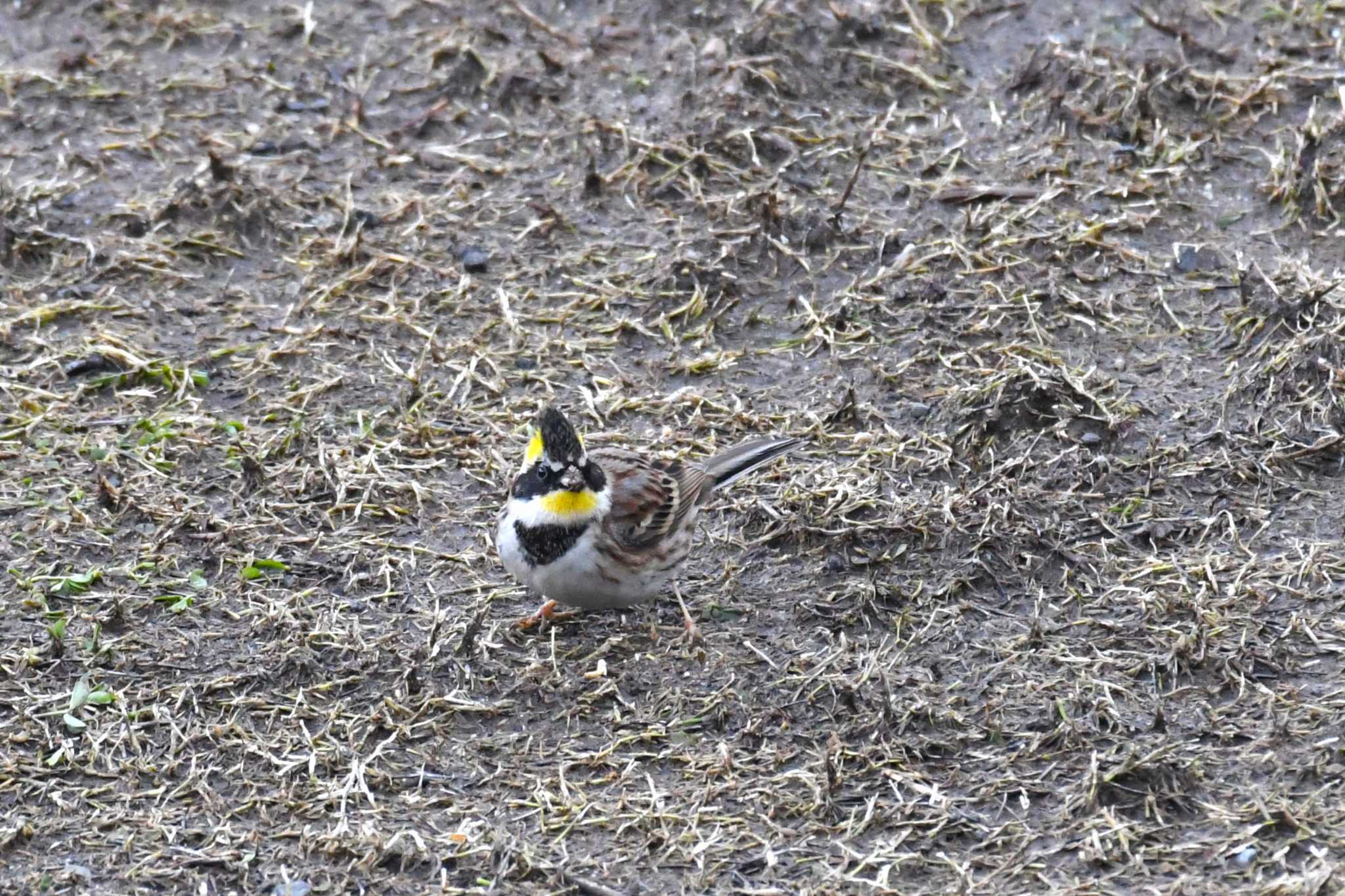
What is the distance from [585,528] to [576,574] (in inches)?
6.5

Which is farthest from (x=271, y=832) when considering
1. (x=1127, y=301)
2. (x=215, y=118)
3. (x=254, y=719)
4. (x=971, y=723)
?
(x=215, y=118)

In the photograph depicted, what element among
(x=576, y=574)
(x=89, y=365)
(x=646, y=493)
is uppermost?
(x=646, y=493)

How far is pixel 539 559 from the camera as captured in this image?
5613 millimetres

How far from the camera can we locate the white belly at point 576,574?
562 centimetres

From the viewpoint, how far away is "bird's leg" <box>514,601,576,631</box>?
5863 mm

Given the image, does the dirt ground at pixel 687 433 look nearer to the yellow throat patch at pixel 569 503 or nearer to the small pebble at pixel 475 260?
the small pebble at pixel 475 260

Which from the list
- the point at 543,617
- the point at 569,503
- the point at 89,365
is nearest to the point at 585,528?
the point at 569,503

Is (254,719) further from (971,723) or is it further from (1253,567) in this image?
(1253,567)

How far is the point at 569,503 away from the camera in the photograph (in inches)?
224

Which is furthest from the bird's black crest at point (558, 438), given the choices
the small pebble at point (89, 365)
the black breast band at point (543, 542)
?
the small pebble at point (89, 365)

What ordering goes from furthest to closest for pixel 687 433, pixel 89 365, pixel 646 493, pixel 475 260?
pixel 475 260 < pixel 89 365 < pixel 687 433 < pixel 646 493

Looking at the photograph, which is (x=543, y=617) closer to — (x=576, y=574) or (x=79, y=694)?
(x=576, y=574)

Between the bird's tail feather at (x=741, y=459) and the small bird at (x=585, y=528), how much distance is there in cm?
23

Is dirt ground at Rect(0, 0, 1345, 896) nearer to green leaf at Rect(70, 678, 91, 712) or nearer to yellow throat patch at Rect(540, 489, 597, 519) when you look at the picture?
green leaf at Rect(70, 678, 91, 712)
